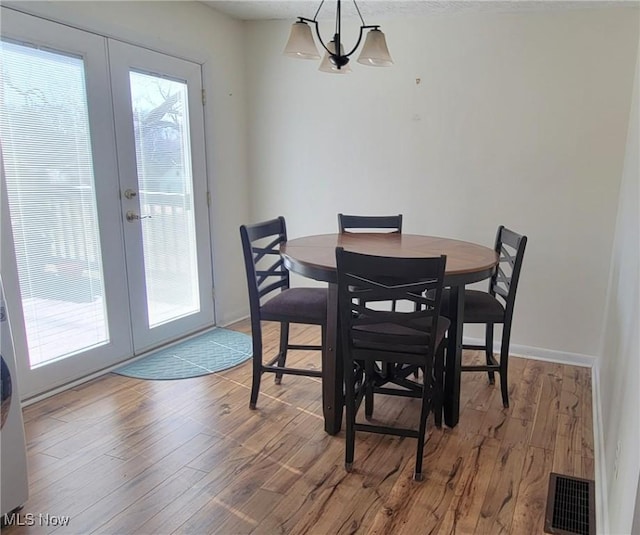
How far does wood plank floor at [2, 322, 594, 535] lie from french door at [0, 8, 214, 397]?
1.28 feet

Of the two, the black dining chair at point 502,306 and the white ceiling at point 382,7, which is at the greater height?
the white ceiling at point 382,7

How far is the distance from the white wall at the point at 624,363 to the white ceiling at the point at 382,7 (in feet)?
2.07

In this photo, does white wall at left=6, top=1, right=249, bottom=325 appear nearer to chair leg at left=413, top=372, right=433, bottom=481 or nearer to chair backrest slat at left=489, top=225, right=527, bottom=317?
chair backrest slat at left=489, top=225, right=527, bottom=317

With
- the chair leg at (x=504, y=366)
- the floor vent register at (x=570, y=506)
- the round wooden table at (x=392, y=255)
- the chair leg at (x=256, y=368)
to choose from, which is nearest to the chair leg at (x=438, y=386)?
the round wooden table at (x=392, y=255)

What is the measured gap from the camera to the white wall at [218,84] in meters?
2.95

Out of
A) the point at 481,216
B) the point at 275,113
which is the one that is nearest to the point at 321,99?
the point at 275,113

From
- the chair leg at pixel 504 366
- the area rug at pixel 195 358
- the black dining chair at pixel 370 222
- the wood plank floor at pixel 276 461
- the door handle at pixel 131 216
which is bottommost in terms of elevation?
the wood plank floor at pixel 276 461

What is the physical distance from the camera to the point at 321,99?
3.73m

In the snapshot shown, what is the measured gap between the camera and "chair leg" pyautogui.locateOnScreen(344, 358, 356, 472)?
205 cm

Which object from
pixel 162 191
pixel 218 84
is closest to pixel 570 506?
pixel 162 191

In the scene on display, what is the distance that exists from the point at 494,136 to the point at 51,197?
275 cm

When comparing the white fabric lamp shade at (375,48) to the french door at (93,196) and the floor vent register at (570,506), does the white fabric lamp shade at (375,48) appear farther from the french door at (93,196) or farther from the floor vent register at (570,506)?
the floor vent register at (570,506)

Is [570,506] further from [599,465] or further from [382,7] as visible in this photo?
[382,7]

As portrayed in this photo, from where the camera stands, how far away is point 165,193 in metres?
3.35
